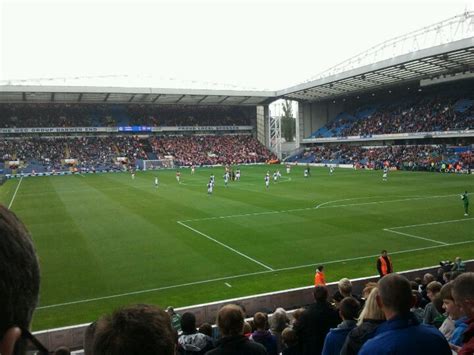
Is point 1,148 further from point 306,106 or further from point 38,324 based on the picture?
point 38,324

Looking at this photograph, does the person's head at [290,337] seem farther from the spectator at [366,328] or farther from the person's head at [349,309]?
the spectator at [366,328]

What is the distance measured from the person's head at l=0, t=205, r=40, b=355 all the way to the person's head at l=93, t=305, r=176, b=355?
0.44 m

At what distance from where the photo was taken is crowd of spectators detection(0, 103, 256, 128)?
81.9 meters

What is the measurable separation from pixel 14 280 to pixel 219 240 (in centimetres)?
1991

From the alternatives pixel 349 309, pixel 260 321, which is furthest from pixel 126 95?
pixel 349 309

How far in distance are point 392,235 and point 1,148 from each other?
72207mm

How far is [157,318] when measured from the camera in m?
1.97

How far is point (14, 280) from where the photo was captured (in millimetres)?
1470

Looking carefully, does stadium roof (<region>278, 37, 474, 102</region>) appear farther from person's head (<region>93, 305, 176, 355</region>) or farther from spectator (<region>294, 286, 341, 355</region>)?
person's head (<region>93, 305, 176, 355</region>)

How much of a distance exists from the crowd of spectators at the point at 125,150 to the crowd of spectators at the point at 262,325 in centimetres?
7268

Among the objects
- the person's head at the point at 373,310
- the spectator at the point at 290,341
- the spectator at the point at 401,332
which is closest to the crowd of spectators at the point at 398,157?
the spectator at the point at 290,341

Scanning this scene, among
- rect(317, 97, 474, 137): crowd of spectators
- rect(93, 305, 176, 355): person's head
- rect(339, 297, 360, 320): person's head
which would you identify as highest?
rect(317, 97, 474, 137): crowd of spectators

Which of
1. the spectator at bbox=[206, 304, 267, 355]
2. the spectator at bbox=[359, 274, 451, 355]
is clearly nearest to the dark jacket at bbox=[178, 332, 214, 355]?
the spectator at bbox=[206, 304, 267, 355]

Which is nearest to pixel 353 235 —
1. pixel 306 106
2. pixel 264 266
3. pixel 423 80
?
pixel 264 266
